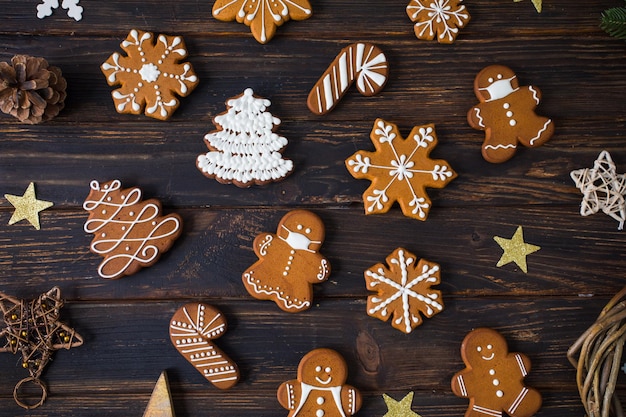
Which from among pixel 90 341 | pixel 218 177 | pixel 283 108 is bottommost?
pixel 90 341

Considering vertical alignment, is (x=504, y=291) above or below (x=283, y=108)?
below

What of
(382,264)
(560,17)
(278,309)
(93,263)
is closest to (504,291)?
(382,264)

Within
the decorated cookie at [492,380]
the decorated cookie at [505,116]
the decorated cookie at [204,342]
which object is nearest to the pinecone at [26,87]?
the decorated cookie at [204,342]

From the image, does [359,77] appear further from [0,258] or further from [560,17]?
[0,258]

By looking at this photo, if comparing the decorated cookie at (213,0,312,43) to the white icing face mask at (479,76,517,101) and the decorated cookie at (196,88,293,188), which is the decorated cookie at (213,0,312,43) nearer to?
the decorated cookie at (196,88,293,188)

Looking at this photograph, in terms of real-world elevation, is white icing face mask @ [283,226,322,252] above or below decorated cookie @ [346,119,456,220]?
below

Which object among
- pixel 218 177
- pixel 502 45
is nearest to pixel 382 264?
pixel 218 177

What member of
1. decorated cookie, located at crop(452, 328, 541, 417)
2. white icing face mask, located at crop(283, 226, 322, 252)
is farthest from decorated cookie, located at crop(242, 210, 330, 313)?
decorated cookie, located at crop(452, 328, 541, 417)
